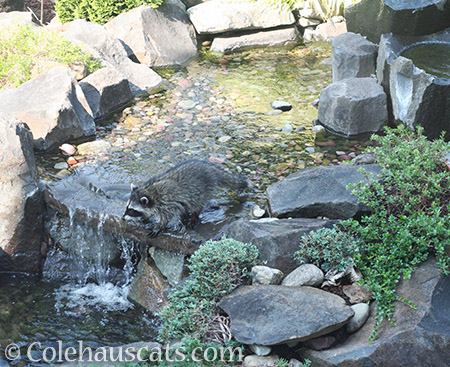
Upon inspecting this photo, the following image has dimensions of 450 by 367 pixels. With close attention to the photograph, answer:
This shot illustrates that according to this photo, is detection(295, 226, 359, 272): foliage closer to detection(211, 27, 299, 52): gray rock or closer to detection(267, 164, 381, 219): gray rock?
detection(267, 164, 381, 219): gray rock

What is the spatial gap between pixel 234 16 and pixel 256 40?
649mm

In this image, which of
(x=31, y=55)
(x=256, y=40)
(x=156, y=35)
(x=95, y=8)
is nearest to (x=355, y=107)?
(x=256, y=40)

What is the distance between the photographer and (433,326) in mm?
3691

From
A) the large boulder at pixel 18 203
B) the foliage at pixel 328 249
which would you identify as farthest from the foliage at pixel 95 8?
the foliage at pixel 328 249

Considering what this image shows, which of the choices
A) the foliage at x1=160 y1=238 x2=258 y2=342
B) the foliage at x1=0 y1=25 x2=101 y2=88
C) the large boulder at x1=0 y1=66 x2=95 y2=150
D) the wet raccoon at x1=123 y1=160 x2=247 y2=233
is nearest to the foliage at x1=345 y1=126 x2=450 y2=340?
the foliage at x1=160 y1=238 x2=258 y2=342

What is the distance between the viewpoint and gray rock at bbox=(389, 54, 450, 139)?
634cm

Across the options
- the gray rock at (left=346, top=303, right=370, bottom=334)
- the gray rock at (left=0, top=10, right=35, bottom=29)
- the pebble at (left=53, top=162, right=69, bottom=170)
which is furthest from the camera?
the gray rock at (left=0, top=10, right=35, bottom=29)

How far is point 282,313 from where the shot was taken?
3.87 m

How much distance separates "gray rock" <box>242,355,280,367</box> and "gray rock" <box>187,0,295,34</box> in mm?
8305

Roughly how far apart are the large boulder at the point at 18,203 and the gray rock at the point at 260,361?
298 centimetres

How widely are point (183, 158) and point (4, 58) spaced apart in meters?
3.61

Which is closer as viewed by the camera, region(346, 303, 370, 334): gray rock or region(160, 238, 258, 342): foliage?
region(346, 303, 370, 334): gray rock

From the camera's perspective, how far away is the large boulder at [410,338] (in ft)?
11.9

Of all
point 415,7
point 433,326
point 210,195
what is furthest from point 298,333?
point 415,7
